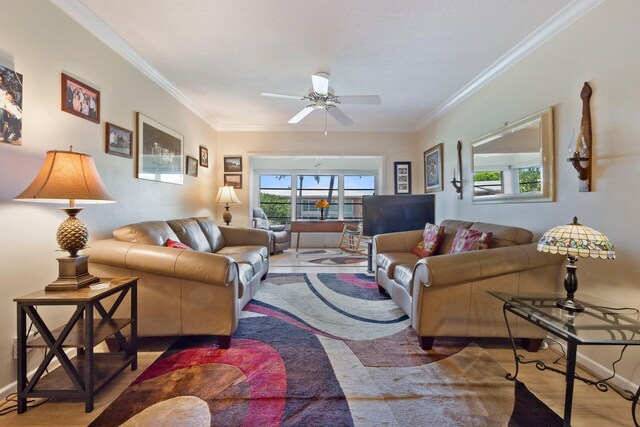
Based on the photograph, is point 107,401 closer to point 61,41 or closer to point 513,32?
point 61,41

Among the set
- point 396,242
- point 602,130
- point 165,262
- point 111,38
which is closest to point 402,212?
point 396,242

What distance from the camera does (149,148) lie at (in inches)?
116

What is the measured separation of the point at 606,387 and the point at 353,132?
432 centimetres

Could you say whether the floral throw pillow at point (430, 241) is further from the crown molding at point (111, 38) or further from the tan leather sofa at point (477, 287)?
the crown molding at point (111, 38)

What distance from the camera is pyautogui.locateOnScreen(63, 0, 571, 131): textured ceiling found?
1.96 metres

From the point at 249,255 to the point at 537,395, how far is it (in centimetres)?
251

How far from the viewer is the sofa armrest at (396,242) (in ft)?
11.3

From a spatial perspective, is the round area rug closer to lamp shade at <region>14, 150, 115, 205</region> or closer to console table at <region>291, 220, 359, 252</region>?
console table at <region>291, 220, 359, 252</region>

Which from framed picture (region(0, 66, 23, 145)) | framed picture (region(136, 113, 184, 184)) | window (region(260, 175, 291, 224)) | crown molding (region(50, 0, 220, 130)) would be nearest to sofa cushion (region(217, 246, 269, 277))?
framed picture (region(136, 113, 184, 184))

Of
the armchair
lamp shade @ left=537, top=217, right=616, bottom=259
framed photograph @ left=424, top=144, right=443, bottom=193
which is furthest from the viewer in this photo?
the armchair

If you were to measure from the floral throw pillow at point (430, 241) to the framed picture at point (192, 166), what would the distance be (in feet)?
10.3

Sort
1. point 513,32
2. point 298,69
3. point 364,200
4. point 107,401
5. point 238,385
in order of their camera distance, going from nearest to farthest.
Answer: point 107,401
point 238,385
point 513,32
point 298,69
point 364,200

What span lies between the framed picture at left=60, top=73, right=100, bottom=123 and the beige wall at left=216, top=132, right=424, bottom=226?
9.06 ft

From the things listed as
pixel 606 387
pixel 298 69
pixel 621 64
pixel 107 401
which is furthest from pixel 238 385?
pixel 621 64
